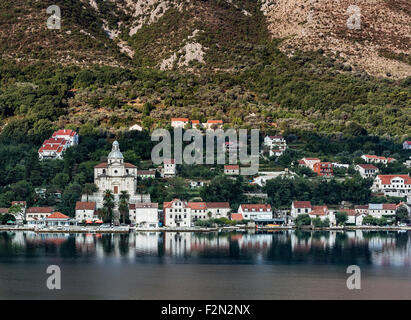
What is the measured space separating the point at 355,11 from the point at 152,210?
50.0 m

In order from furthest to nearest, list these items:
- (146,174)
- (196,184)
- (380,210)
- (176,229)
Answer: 1. (146,174)
2. (196,184)
3. (380,210)
4. (176,229)

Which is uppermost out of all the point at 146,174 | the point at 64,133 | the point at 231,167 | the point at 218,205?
the point at 64,133

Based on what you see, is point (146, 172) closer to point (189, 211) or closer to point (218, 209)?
point (218, 209)

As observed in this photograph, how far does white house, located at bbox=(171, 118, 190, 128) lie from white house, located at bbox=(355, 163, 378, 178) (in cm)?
1437

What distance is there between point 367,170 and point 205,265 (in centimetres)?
2676

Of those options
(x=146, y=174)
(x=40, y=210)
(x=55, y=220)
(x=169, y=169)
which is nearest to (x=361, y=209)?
(x=169, y=169)

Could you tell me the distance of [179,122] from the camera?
245 ft

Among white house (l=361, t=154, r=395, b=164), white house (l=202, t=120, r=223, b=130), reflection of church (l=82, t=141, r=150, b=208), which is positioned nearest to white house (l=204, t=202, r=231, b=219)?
reflection of church (l=82, t=141, r=150, b=208)

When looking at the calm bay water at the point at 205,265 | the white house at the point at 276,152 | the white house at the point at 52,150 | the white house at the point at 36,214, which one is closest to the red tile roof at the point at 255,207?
the calm bay water at the point at 205,265

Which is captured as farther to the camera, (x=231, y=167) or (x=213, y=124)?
(x=213, y=124)

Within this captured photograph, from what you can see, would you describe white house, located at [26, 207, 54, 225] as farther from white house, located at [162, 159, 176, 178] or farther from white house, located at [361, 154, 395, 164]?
white house, located at [361, 154, 395, 164]

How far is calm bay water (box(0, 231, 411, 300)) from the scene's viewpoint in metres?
37.0

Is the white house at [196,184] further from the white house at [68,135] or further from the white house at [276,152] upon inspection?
the white house at [68,135]
